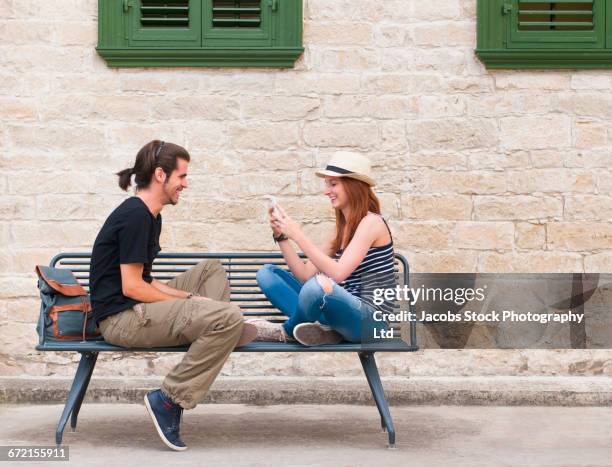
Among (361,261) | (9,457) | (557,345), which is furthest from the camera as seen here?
(557,345)

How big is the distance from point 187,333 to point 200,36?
2.90 m

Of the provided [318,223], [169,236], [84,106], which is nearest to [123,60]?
[84,106]

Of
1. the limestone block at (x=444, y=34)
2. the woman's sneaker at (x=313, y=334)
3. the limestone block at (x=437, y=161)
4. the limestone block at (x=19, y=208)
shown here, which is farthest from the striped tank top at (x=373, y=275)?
the limestone block at (x=19, y=208)

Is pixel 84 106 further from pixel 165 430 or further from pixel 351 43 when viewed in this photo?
pixel 165 430

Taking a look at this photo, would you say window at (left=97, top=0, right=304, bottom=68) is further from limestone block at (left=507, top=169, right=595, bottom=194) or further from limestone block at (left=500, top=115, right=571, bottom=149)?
limestone block at (left=507, top=169, right=595, bottom=194)

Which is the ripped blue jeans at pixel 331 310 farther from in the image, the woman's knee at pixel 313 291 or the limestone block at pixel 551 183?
the limestone block at pixel 551 183

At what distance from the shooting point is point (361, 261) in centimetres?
539

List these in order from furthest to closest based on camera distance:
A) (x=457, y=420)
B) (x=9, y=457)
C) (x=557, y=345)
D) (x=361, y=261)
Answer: (x=557, y=345) → (x=457, y=420) → (x=361, y=261) → (x=9, y=457)

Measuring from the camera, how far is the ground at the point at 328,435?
508 centimetres

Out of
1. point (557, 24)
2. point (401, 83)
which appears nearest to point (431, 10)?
point (401, 83)

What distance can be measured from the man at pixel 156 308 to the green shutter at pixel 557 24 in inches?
120

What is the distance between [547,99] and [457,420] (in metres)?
2.39

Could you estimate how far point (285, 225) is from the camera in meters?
5.29

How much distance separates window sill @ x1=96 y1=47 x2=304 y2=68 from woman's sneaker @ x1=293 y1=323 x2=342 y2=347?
8.43ft
